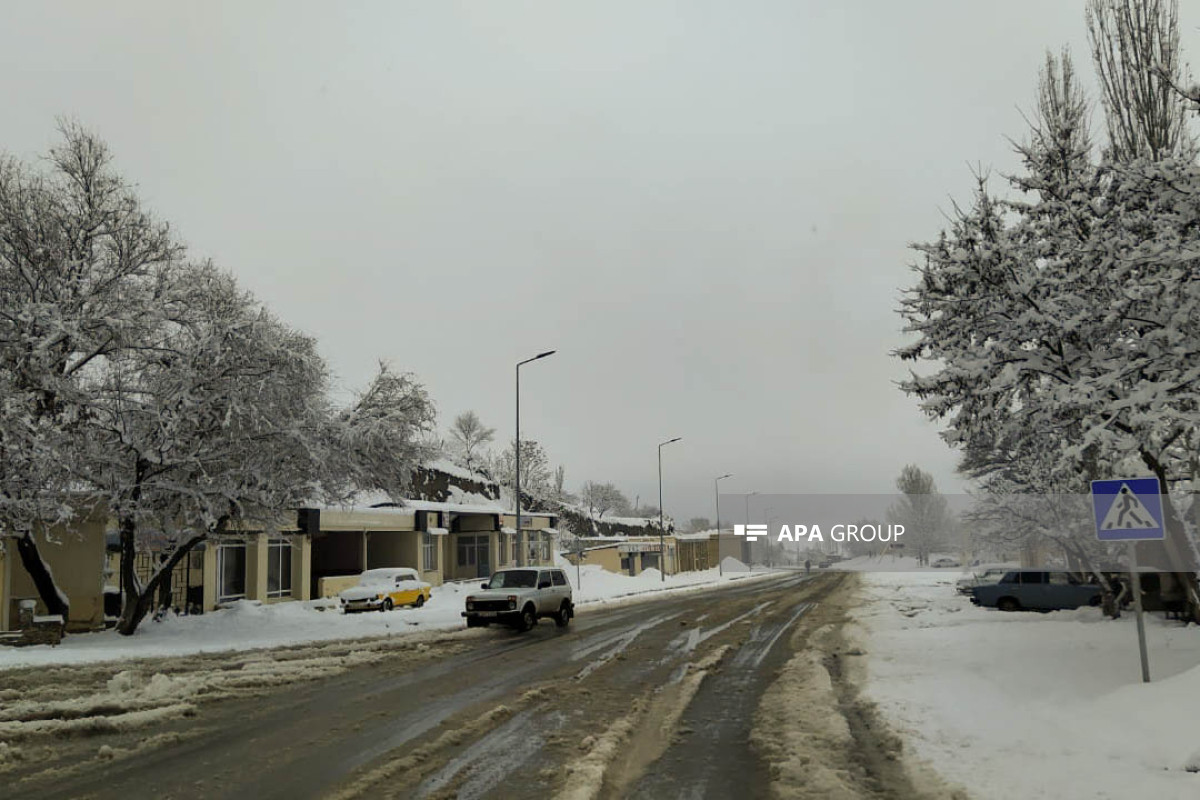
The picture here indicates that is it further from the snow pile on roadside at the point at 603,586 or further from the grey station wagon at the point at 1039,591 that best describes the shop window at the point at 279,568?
the grey station wagon at the point at 1039,591

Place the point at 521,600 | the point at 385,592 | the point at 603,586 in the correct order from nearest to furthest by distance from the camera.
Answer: the point at 521,600 < the point at 385,592 < the point at 603,586

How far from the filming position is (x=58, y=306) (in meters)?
19.3

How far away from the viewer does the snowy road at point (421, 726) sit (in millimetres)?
7820

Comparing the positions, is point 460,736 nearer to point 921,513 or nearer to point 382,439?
point 382,439

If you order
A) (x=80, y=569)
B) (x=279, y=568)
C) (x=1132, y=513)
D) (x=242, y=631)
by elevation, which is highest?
(x=1132, y=513)

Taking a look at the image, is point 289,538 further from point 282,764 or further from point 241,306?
point 282,764

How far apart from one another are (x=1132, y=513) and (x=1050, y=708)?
8.67 ft

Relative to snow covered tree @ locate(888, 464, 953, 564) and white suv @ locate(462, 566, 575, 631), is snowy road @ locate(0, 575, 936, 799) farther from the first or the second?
snow covered tree @ locate(888, 464, 953, 564)

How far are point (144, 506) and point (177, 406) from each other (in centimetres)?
298

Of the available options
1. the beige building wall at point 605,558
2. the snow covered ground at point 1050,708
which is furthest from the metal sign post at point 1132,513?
the beige building wall at point 605,558

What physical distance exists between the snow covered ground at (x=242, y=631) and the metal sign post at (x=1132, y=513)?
17.7 meters

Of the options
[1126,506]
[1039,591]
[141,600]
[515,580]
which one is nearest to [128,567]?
[141,600]

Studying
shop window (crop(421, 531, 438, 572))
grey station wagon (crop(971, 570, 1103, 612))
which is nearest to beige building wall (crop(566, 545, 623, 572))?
Result: shop window (crop(421, 531, 438, 572))

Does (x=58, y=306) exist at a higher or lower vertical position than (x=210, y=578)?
higher
